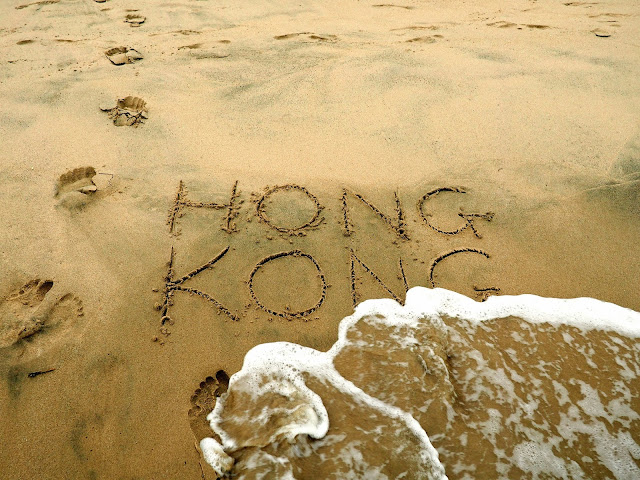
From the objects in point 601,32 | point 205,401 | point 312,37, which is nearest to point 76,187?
point 205,401

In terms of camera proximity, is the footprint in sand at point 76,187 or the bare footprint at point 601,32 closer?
the footprint in sand at point 76,187

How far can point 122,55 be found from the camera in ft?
13.1

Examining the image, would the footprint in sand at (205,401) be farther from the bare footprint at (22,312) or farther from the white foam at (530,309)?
the bare footprint at (22,312)

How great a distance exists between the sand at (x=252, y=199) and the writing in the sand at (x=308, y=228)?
0.05 ft

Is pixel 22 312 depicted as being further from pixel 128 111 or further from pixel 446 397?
pixel 446 397

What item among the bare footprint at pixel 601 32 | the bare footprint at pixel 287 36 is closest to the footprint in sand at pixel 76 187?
the bare footprint at pixel 287 36

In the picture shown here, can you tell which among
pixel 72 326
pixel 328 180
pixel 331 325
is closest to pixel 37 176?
pixel 72 326

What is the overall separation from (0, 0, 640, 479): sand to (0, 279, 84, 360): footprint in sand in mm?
10

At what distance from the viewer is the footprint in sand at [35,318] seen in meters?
1.89

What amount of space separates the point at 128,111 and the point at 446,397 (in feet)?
11.1

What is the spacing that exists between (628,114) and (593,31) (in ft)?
6.45

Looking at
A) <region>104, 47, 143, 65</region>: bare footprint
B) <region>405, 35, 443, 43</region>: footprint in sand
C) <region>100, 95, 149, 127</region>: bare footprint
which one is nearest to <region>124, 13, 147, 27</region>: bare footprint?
<region>104, 47, 143, 65</region>: bare footprint

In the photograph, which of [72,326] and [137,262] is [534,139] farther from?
[72,326]

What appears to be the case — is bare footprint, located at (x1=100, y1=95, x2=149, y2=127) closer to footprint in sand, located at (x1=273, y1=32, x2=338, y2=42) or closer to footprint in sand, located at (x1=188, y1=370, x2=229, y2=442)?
footprint in sand, located at (x1=273, y1=32, x2=338, y2=42)
